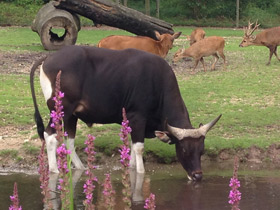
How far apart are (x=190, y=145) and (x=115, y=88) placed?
123 centimetres

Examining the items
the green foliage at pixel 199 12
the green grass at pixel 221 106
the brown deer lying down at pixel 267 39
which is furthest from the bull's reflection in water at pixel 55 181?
the green foliage at pixel 199 12

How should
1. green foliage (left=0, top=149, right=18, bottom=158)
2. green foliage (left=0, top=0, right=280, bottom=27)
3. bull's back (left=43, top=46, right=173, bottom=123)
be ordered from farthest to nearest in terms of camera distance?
1. green foliage (left=0, top=0, right=280, bottom=27)
2. green foliage (left=0, top=149, right=18, bottom=158)
3. bull's back (left=43, top=46, right=173, bottom=123)

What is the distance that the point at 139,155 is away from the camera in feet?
26.2

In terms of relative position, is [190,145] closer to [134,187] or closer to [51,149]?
[134,187]

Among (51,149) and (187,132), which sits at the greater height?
(187,132)

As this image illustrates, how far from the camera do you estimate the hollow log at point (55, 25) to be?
18.3m

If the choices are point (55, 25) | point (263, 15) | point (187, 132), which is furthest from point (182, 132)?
point (263, 15)

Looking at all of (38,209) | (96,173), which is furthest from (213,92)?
(38,209)

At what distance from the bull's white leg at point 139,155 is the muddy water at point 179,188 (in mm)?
93

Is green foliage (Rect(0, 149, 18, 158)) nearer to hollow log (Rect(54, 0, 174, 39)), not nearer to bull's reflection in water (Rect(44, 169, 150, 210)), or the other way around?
bull's reflection in water (Rect(44, 169, 150, 210))

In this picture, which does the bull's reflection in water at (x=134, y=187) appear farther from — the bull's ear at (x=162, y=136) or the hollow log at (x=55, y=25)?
the hollow log at (x=55, y=25)

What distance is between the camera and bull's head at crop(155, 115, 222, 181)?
7344 millimetres

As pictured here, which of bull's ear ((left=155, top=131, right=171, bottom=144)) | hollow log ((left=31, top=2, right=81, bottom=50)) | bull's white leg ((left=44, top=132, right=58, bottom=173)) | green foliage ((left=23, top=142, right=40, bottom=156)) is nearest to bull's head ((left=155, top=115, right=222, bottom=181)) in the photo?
bull's ear ((left=155, top=131, right=171, bottom=144))

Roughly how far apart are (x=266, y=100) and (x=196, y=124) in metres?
2.49
